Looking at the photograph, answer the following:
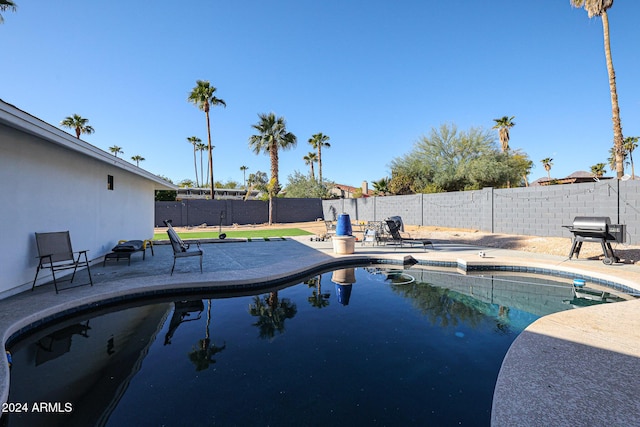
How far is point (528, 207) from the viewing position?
11.8 metres

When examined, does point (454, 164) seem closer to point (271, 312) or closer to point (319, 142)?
point (271, 312)

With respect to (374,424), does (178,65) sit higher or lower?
higher

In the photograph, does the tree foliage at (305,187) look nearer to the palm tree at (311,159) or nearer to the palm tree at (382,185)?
the palm tree at (382,185)

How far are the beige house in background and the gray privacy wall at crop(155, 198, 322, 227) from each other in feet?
47.5

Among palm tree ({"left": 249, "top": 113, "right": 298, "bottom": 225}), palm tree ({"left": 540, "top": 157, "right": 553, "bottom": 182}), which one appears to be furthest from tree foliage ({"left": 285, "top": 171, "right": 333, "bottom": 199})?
palm tree ({"left": 540, "top": 157, "right": 553, "bottom": 182})

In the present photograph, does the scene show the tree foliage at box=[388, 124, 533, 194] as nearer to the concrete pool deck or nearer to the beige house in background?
the concrete pool deck

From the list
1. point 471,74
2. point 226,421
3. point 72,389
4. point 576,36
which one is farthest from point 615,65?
point 72,389

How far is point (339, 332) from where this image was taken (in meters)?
4.28

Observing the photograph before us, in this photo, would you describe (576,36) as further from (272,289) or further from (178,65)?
(178,65)

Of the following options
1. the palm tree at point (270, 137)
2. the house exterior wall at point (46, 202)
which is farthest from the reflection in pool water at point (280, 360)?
the palm tree at point (270, 137)

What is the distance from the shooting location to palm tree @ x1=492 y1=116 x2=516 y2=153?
2711 cm

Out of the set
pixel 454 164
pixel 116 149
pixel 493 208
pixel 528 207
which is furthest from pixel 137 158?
pixel 528 207

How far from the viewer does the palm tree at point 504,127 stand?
27114 millimetres

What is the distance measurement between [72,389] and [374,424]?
294cm
